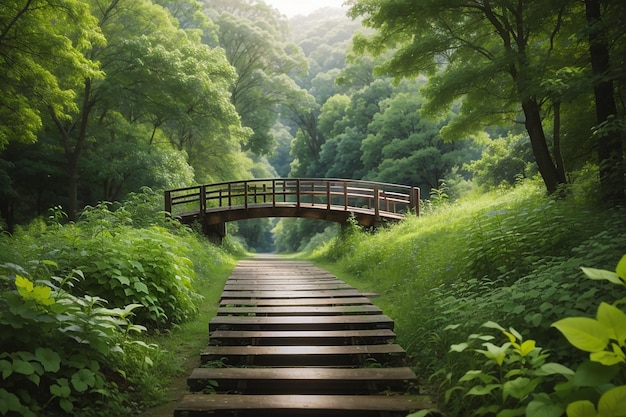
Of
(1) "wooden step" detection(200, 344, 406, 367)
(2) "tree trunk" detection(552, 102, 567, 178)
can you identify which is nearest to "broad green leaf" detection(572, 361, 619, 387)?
(1) "wooden step" detection(200, 344, 406, 367)

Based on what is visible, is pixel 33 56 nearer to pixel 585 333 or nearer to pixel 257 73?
pixel 585 333

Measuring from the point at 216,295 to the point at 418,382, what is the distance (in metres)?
5.09

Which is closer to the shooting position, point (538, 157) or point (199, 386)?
point (199, 386)

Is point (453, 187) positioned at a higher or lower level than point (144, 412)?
higher

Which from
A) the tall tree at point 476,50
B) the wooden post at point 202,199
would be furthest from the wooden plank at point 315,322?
the wooden post at point 202,199

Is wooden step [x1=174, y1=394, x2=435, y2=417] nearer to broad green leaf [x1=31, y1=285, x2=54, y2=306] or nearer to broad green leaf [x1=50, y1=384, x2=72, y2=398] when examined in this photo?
broad green leaf [x1=50, y1=384, x2=72, y2=398]

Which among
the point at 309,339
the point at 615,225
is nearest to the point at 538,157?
the point at 615,225

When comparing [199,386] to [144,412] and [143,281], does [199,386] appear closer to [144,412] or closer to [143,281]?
[144,412]

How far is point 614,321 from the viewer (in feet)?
6.04

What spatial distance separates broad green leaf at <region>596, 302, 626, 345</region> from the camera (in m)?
1.82

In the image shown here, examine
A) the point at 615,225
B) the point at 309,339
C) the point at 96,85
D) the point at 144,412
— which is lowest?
the point at 144,412

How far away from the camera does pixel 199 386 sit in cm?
326

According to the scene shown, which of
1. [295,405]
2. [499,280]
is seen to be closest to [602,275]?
[295,405]

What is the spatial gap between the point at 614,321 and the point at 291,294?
4748 millimetres
